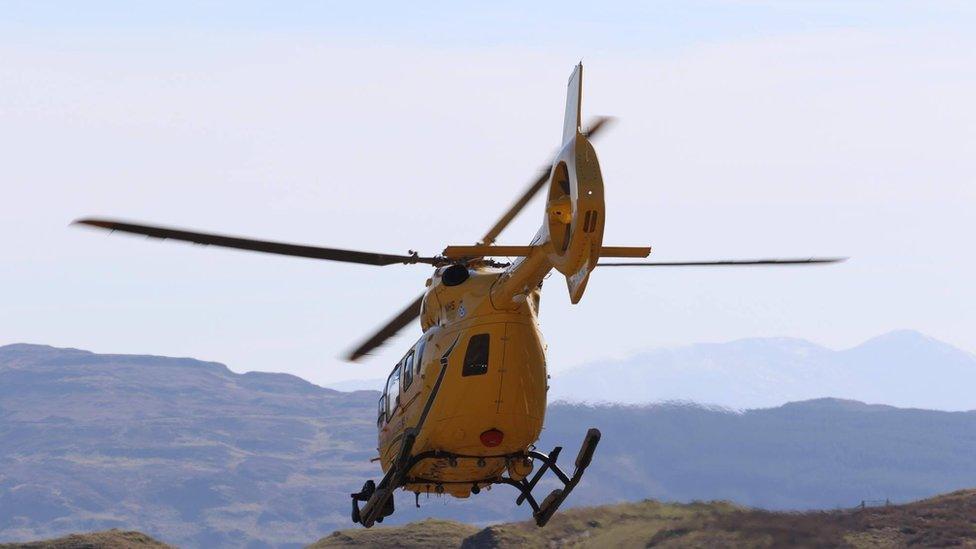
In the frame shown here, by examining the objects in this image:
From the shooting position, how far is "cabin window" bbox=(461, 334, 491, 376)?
30.1 meters

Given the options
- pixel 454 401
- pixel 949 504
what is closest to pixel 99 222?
pixel 454 401

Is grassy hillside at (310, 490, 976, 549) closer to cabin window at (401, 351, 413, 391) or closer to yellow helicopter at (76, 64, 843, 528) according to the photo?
yellow helicopter at (76, 64, 843, 528)

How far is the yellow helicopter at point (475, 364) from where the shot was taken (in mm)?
27531

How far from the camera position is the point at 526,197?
1334 inches

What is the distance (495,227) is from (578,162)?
1005 centimetres

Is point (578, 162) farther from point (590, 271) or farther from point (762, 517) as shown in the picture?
point (762, 517)

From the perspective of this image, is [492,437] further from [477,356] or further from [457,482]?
[457,482]

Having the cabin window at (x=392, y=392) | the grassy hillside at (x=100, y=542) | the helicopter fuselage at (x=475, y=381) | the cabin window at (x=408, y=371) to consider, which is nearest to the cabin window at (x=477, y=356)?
the helicopter fuselage at (x=475, y=381)

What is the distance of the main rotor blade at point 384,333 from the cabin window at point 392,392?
1.50m

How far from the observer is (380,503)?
32.4m

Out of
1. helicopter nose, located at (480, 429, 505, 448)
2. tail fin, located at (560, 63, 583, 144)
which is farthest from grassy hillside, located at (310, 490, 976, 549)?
tail fin, located at (560, 63, 583, 144)

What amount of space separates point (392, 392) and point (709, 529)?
32.5 meters

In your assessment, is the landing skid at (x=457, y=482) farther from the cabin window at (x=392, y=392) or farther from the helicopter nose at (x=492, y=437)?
the cabin window at (x=392, y=392)

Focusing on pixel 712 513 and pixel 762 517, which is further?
pixel 712 513
